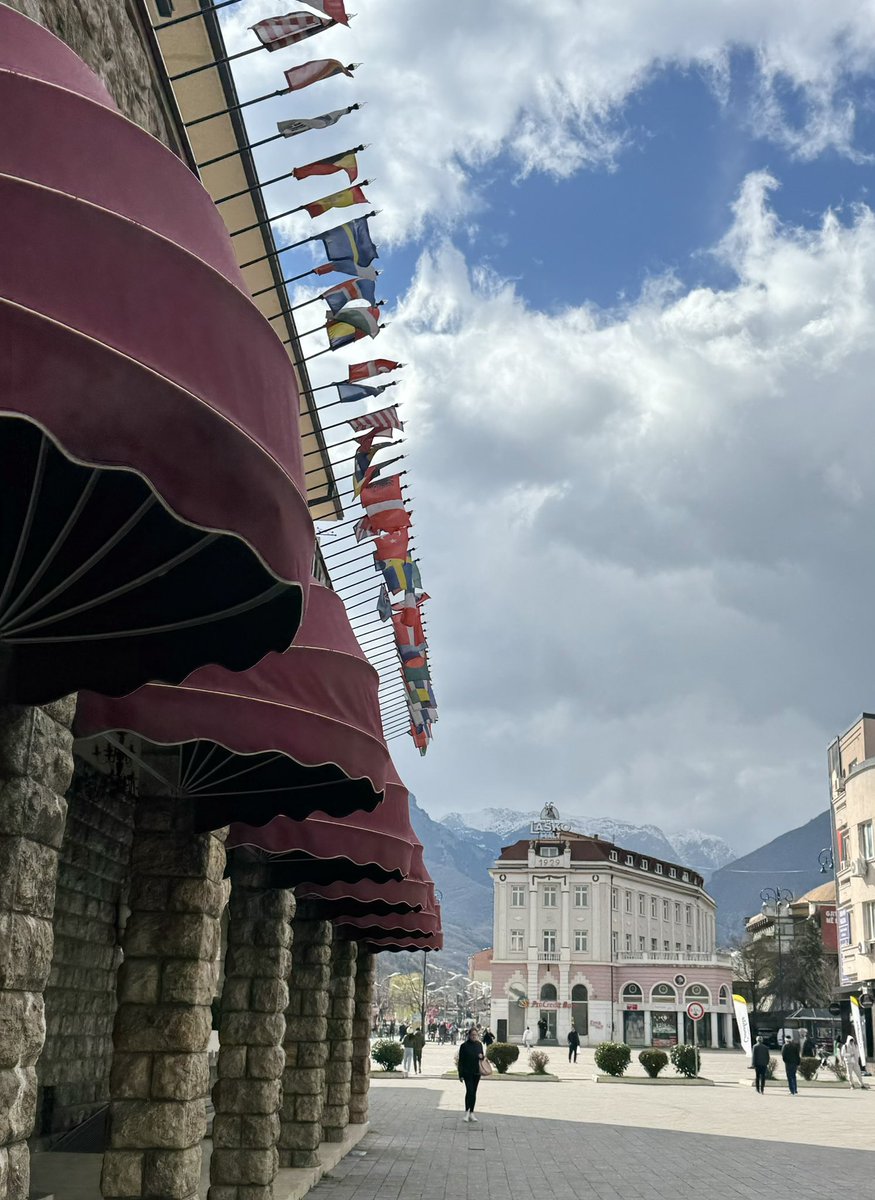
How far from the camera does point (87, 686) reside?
5.59 metres

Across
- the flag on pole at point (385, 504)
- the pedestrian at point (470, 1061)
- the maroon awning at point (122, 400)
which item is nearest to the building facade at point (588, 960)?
the pedestrian at point (470, 1061)

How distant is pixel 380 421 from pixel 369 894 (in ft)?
17.2

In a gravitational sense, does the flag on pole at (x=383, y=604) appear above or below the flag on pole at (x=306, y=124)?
below

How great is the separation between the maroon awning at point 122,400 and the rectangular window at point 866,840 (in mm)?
47330

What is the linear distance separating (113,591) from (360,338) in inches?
267

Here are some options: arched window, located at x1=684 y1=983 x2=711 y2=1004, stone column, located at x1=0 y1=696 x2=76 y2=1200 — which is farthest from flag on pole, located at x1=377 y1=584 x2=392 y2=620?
arched window, located at x1=684 y1=983 x2=711 y2=1004

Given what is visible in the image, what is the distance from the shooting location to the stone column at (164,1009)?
8.21 meters

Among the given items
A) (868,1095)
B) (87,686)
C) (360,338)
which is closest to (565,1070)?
(868,1095)

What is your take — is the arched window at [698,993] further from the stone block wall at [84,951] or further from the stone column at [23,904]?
the stone column at [23,904]

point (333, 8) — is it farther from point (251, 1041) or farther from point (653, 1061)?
point (653, 1061)

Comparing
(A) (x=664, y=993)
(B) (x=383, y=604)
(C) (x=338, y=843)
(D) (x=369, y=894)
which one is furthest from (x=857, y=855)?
(C) (x=338, y=843)

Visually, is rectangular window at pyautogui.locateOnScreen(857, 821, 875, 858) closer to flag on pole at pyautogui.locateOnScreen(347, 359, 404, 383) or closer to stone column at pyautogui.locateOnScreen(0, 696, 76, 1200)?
flag on pole at pyautogui.locateOnScreen(347, 359, 404, 383)

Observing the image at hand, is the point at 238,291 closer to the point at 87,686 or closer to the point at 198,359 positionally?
the point at 198,359

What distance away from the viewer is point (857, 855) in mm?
48812
